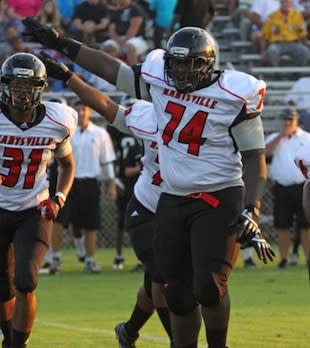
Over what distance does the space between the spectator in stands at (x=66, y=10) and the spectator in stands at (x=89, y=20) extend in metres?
0.20

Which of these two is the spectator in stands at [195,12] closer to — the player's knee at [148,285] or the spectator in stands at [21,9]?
the spectator in stands at [21,9]

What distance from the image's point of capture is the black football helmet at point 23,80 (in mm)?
6961

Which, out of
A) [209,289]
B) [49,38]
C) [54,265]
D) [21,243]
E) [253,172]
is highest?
[49,38]

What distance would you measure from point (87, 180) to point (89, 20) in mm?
4463

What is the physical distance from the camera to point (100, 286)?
39.6 feet

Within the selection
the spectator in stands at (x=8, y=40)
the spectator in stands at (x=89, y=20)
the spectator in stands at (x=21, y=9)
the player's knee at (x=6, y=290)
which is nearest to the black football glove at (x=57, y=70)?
the player's knee at (x=6, y=290)

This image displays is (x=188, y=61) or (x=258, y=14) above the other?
(x=188, y=61)

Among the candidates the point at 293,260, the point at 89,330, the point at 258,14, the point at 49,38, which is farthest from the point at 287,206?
the point at 49,38

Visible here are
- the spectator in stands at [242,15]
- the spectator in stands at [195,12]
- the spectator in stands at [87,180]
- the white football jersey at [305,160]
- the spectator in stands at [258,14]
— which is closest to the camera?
the white football jersey at [305,160]

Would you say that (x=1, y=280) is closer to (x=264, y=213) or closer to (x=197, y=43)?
(x=197, y=43)

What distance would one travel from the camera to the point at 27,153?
7180 mm

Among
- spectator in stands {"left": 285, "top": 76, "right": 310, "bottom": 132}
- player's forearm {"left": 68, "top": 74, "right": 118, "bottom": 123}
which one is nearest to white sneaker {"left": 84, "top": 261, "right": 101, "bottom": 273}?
spectator in stands {"left": 285, "top": 76, "right": 310, "bottom": 132}

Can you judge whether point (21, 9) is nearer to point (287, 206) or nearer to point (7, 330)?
point (287, 206)

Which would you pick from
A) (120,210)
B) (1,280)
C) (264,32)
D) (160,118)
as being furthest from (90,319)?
(264,32)
